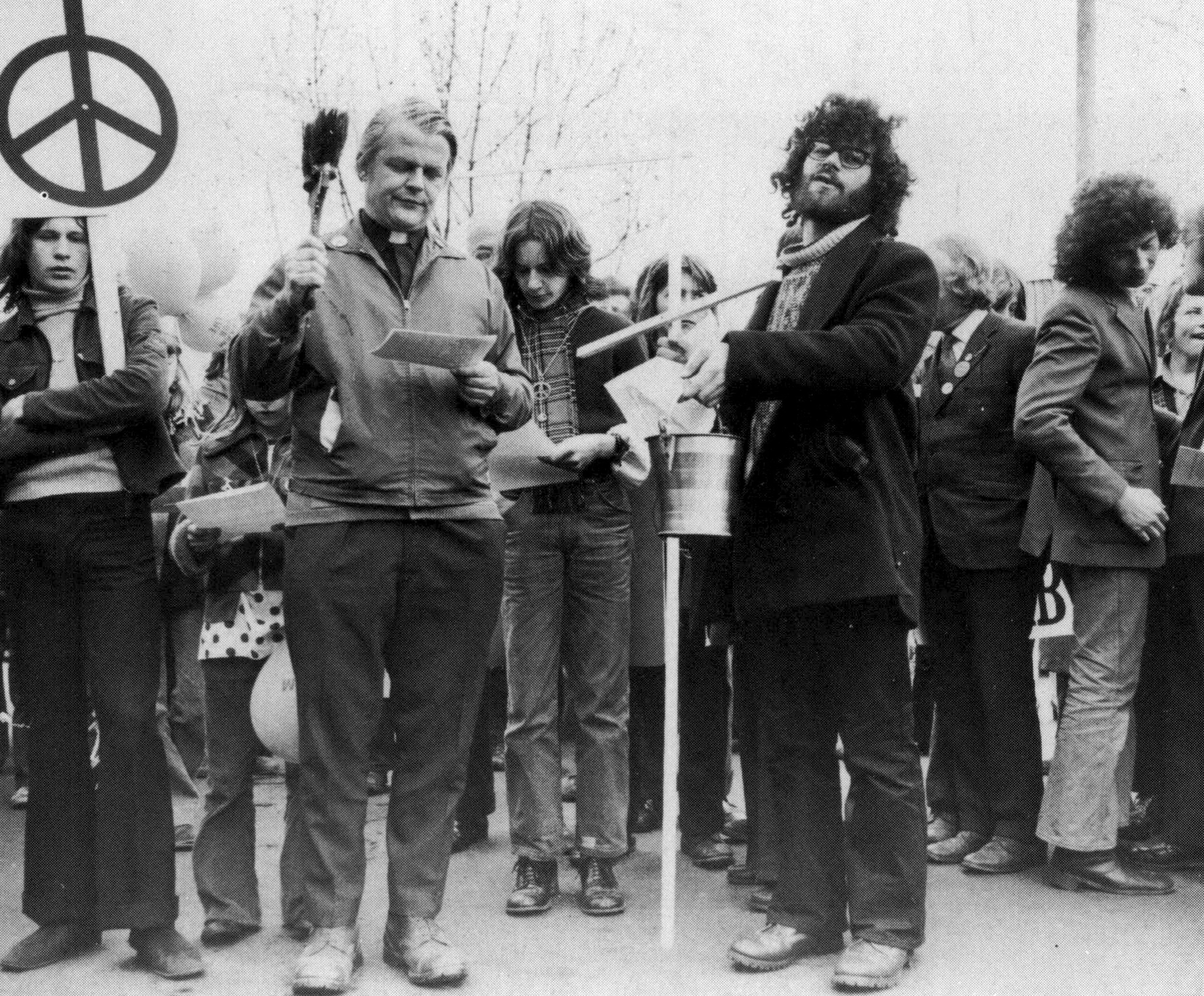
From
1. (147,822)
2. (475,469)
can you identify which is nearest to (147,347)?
(475,469)

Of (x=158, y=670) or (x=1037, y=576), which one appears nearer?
(x=158, y=670)

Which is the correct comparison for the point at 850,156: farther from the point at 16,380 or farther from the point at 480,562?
the point at 16,380

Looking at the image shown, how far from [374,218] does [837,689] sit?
178 cm

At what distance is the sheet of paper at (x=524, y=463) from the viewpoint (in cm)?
425

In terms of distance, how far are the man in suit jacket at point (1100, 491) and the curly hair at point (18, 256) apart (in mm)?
3003

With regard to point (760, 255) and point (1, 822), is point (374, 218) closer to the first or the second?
point (760, 255)

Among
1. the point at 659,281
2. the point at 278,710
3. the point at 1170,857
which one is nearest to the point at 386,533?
the point at 278,710

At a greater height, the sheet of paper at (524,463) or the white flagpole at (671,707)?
the sheet of paper at (524,463)

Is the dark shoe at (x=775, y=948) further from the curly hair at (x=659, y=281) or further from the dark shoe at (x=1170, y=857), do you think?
the curly hair at (x=659, y=281)

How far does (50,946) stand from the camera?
3.71 m

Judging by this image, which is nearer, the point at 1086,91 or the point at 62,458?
the point at 62,458

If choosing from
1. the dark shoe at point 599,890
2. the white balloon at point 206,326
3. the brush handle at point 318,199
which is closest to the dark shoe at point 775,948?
the dark shoe at point 599,890

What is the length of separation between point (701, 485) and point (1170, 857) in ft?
7.51

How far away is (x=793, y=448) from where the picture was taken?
371 cm
